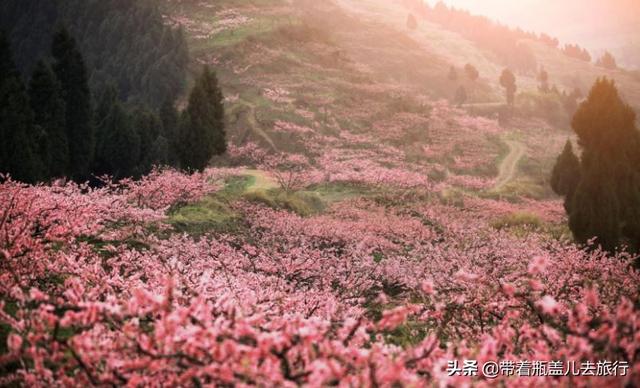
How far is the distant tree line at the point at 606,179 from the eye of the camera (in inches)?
696

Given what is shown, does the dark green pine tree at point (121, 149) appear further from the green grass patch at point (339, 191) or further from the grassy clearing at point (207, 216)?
the green grass patch at point (339, 191)

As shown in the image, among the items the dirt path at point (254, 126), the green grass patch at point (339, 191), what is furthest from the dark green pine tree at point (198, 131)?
the dirt path at point (254, 126)

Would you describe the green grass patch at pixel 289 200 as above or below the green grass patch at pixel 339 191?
above

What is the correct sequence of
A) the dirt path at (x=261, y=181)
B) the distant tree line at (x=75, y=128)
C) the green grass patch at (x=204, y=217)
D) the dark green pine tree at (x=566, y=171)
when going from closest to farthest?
1. the green grass patch at (x=204, y=217)
2. the distant tree line at (x=75, y=128)
3. the dirt path at (x=261, y=181)
4. the dark green pine tree at (x=566, y=171)

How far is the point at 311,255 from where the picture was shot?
15961 mm

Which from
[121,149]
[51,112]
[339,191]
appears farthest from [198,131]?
[339,191]

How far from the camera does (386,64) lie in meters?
90.0

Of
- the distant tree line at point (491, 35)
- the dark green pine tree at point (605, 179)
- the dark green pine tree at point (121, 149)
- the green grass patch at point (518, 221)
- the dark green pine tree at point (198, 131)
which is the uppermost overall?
the distant tree line at point (491, 35)

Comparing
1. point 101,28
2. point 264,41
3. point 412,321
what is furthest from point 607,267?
point 101,28

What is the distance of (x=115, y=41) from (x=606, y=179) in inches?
2880

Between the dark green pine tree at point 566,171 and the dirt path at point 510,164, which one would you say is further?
the dirt path at point 510,164

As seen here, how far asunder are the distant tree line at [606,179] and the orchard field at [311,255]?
107cm

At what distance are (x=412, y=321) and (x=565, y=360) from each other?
730 cm

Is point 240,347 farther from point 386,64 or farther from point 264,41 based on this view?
point 386,64
